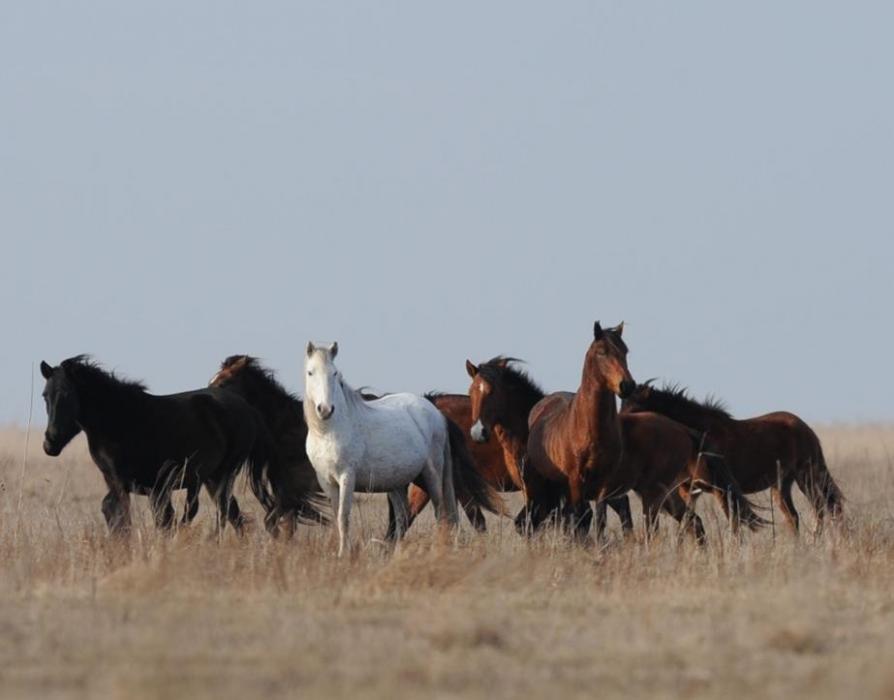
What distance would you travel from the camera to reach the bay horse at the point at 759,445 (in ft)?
50.0

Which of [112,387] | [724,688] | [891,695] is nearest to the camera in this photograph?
[891,695]

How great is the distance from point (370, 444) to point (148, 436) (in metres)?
2.06

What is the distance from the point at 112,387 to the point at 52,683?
270 inches

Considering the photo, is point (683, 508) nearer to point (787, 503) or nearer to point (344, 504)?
point (787, 503)

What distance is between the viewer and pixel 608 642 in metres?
7.39

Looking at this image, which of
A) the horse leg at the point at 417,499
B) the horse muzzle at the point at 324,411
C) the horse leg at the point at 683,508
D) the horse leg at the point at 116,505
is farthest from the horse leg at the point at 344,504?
the horse leg at the point at 417,499

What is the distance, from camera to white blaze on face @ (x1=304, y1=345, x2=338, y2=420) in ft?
37.7

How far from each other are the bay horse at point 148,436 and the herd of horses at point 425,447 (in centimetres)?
1

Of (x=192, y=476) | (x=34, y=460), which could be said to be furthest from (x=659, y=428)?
(x=34, y=460)

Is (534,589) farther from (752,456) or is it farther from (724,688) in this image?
(752,456)

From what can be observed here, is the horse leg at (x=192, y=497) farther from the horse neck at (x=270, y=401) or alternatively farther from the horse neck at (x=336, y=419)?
the horse neck at (x=336, y=419)

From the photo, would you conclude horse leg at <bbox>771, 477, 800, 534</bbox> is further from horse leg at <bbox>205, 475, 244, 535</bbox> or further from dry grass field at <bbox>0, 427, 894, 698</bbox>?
horse leg at <bbox>205, 475, 244, 535</bbox>

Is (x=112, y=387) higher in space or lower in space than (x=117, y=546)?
higher

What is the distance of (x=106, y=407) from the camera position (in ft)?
42.9
